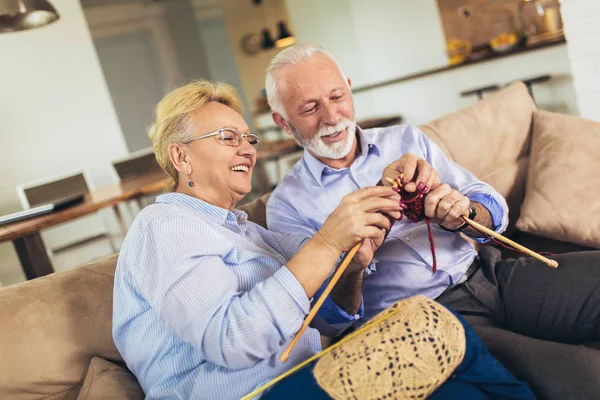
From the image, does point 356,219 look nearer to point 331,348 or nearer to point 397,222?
point 331,348

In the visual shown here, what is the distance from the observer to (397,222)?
179 cm

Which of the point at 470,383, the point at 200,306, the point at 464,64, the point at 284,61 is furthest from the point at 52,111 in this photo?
the point at 470,383

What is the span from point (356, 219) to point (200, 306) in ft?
1.16

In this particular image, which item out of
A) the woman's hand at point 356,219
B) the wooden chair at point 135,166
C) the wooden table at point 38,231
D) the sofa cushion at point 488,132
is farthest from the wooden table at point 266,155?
the woman's hand at point 356,219

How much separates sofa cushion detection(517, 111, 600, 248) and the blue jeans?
1049 millimetres

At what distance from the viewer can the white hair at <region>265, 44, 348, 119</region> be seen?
1812 millimetres

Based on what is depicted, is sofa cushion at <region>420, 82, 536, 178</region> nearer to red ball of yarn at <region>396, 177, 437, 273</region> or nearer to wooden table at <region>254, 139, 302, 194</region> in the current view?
red ball of yarn at <region>396, 177, 437, 273</region>

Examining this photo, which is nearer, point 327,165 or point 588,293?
point 588,293

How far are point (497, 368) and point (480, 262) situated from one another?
0.67 metres

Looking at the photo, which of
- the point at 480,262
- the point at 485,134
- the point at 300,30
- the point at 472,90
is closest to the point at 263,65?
the point at 300,30

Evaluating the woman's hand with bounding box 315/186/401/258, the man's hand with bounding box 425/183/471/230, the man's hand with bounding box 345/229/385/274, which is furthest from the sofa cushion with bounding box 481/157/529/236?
the woman's hand with bounding box 315/186/401/258

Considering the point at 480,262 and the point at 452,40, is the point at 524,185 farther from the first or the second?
the point at 452,40

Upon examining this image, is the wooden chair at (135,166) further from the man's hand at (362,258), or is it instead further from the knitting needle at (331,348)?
the knitting needle at (331,348)

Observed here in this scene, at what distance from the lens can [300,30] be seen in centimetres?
759
